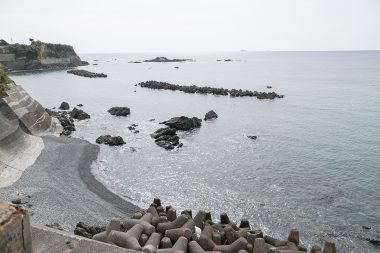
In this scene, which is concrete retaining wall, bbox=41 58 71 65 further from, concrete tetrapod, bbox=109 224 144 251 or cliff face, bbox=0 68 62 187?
concrete tetrapod, bbox=109 224 144 251

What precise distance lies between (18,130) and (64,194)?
12.6 m

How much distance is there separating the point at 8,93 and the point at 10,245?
36368mm

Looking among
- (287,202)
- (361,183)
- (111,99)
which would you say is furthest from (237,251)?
(111,99)

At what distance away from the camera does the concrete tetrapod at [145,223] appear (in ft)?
43.5

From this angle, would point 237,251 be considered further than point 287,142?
No

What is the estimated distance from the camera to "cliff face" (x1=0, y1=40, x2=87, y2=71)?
472 ft

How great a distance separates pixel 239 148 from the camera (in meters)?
37.8

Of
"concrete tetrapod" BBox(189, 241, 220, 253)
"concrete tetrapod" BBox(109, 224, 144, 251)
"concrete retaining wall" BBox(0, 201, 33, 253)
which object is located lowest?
"concrete tetrapod" BBox(189, 241, 220, 253)

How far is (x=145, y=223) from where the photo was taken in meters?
13.8

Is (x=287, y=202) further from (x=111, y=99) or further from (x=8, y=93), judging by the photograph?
(x=111, y=99)

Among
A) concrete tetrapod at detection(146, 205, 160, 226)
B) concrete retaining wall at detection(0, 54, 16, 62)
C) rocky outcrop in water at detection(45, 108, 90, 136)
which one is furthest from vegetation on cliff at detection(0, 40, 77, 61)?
concrete tetrapod at detection(146, 205, 160, 226)

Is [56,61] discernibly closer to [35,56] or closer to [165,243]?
[35,56]

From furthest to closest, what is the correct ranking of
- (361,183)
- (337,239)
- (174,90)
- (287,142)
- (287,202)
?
(174,90)
(287,142)
(361,183)
(287,202)
(337,239)

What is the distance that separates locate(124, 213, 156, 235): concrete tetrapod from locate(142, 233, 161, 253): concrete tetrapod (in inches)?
21.3
